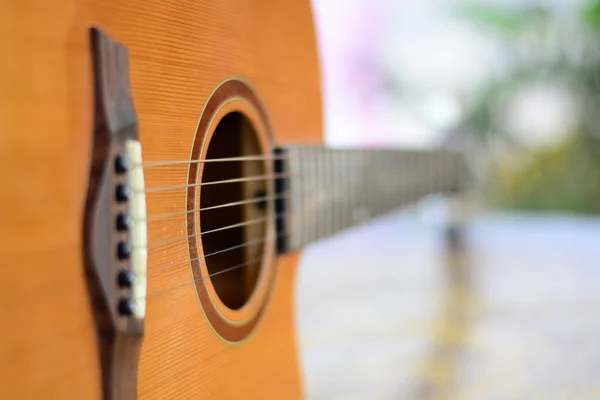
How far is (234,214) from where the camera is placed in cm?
55

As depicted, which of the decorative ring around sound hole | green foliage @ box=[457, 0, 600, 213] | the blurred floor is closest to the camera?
the decorative ring around sound hole

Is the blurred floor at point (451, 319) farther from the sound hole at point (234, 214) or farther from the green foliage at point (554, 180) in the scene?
the green foliage at point (554, 180)

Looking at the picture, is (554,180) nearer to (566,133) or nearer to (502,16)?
(566,133)

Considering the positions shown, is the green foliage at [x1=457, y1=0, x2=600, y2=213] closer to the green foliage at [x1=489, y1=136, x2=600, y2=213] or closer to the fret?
the green foliage at [x1=489, y1=136, x2=600, y2=213]

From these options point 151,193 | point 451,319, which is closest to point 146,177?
point 151,193

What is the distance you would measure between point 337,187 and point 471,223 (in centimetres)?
125

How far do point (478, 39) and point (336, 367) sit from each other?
81.0 inches

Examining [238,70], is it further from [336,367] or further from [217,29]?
[336,367]

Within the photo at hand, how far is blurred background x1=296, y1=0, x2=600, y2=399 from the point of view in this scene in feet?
2.49

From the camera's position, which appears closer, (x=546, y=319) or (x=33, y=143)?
(x=33, y=143)

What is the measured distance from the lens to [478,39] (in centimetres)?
252

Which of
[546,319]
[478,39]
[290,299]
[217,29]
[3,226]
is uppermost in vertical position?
[478,39]

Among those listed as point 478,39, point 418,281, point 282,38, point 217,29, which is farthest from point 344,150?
point 478,39

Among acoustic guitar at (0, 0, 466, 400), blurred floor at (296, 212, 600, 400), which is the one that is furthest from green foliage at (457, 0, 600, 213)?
acoustic guitar at (0, 0, 466, 400)
